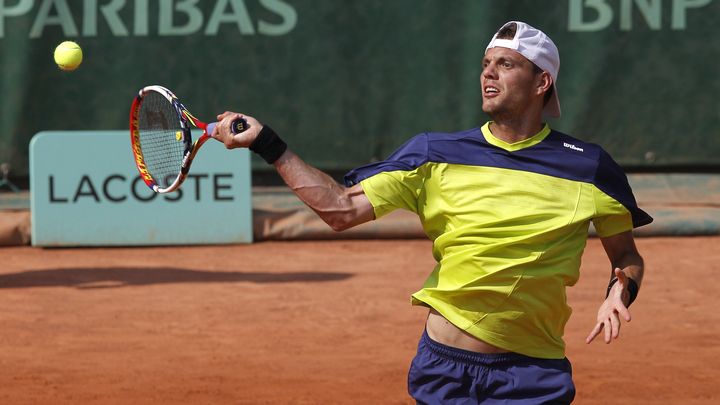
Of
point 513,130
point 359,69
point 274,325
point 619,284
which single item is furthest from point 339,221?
point 359,69

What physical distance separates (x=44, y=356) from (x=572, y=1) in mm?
4986

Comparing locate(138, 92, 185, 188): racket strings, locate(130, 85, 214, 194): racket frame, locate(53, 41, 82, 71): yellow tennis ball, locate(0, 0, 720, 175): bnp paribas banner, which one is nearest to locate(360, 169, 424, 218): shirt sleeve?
locate(130, 85, 214, 194): racket frame

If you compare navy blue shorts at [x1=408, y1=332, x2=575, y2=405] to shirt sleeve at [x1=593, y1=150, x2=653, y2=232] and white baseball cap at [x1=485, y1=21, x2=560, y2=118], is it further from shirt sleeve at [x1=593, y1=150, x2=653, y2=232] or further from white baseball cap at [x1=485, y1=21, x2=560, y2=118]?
white baseball cap at [x1=485, y1=21, x2=560, y2=118]

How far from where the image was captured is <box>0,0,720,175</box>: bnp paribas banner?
9.62m

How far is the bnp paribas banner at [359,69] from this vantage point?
31.6 ft

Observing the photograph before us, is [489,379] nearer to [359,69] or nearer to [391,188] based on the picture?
[391,188]

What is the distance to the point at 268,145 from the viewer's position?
3174 mm

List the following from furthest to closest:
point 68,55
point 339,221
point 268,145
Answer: point 68,55 → point 339,221 → point 268,145

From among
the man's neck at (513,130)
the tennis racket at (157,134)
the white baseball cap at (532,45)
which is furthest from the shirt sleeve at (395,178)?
the tennis racket at (157,134)

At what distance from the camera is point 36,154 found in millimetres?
9297

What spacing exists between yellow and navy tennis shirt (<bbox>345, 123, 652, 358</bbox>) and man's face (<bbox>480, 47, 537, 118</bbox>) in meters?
0.09

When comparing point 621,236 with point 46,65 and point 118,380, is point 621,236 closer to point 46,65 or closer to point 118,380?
point 118,380

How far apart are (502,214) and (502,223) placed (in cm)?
2

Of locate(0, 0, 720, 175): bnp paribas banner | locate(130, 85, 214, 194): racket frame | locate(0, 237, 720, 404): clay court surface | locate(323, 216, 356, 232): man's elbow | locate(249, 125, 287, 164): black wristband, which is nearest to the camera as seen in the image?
locate(249, 125, 287, 164): black wristband
